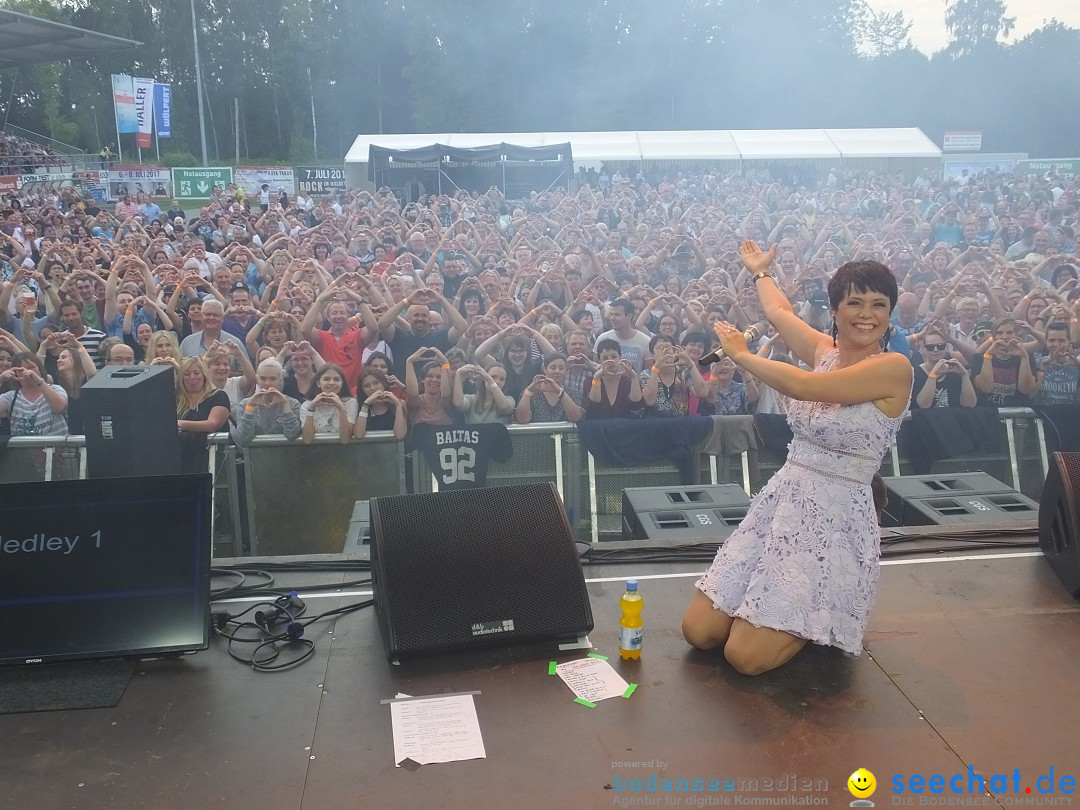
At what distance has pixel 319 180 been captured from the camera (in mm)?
15789

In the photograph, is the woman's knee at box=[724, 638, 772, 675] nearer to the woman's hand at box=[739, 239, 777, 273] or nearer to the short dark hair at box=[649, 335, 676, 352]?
the woman's hand at box=[739, 239, 777, 273]

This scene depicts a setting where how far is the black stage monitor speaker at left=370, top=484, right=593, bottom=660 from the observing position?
2.48m

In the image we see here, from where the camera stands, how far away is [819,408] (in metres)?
2.36

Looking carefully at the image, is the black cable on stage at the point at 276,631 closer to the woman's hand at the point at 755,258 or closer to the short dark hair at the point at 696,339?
the woman's hand at the point at 755,258

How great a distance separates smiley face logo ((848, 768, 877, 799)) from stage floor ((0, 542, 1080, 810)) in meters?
0.02

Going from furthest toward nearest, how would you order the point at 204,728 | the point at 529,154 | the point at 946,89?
the point at 946,89, the point at 529,154, the point at 204,728

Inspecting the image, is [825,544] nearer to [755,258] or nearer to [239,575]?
[755,258]

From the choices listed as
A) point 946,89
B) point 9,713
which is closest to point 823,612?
point 9,713

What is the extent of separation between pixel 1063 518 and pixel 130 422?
11.0 ft

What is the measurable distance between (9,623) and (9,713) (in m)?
0.29

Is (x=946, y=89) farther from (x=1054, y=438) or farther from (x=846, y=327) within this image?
(x=846, y=327)

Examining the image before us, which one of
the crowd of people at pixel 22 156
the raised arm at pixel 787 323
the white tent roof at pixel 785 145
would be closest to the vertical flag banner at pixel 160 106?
the crowd of people at pixel 22 156

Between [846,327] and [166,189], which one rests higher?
[166,189]

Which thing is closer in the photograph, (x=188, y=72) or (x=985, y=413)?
(x=985, y=413)
